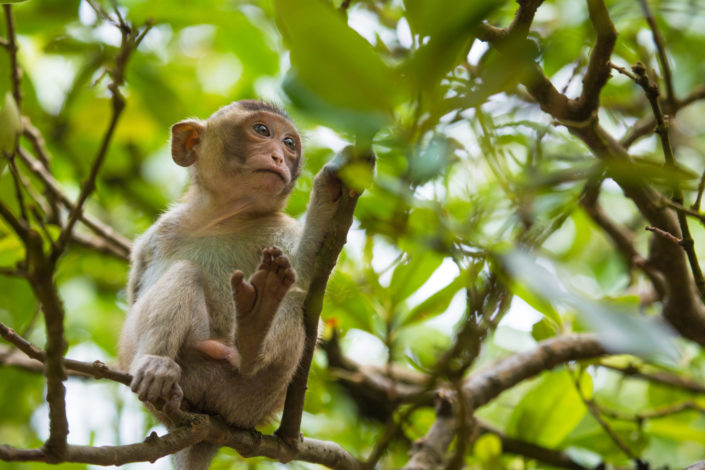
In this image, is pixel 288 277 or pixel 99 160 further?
pixel 288 277

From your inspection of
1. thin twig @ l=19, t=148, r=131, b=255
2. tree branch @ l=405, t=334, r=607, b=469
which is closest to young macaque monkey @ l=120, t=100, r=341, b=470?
thin twig @ l=19, t=148, r=131, b=255

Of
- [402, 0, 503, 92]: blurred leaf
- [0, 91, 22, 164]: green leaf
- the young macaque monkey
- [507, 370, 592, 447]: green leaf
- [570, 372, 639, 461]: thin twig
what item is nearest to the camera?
[402, 0, 503, 92]: blurred leaf

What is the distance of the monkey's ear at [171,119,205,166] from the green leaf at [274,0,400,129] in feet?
10.6

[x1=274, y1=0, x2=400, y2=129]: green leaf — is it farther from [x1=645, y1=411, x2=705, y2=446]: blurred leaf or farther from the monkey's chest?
[x1=645, y1=411, x2=705, y2=446]: blurred leaf

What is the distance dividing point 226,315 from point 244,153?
0.91 metres

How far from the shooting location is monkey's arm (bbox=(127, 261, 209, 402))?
285cm

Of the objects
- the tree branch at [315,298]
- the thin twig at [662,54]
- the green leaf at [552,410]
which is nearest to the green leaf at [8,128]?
the tree branch at [315,298]

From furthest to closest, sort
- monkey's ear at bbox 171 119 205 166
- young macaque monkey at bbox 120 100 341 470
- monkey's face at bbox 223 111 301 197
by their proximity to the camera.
A: monkey's ear at bbox 171 119 205 166
monkey's face at bbox 223 111 301 197
young macaque monkey at bbox 120 100 341 470

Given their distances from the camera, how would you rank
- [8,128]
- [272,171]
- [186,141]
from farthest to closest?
[186,141]
[272,171]
[8,128]

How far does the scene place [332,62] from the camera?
103cm

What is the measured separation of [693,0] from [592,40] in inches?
47.5

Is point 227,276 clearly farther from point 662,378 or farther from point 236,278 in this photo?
point 662,378

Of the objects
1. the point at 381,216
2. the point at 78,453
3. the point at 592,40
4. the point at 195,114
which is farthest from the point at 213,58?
the point at 78,453

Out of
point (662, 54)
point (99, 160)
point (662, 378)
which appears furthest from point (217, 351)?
point (662, 378)
